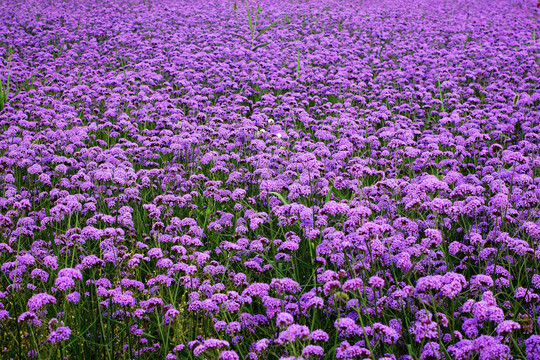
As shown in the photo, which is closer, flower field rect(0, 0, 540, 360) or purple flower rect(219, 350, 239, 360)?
purple flower rect(219, 350, 239, 360)

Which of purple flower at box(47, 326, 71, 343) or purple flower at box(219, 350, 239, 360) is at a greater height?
purple flower at box(219, 350, 239, 360)

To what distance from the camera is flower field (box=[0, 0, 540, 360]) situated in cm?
268

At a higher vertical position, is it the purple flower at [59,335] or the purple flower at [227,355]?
the purple flower at [227,355]

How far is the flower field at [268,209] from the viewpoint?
2.68m

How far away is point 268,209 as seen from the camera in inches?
162

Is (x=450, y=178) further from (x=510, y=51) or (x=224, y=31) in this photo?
(x=224, y=31)

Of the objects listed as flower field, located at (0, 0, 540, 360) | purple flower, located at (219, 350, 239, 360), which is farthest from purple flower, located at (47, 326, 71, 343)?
purple flower, located at (219, 350, 239, 360)

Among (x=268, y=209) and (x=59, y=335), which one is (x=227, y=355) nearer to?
(x=59, y=335)

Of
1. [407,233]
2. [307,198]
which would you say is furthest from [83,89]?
[407,233]

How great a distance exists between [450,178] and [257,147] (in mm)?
A: 2051

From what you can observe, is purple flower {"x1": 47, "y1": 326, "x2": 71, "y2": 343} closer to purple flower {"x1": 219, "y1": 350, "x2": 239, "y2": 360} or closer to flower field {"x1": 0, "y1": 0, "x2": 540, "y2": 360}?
flower field {"x1": 0, "y1": 0, "x2": 540, "y2": 360}

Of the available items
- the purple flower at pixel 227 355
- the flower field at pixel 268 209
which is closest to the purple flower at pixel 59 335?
the flower field at pixel 268 209

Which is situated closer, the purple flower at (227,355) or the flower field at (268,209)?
the purple flower at (227,355)

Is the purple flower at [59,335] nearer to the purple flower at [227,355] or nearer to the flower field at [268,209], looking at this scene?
the flower field at [268,209]
